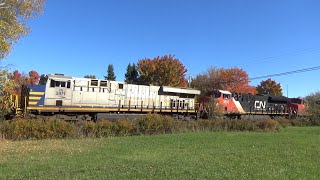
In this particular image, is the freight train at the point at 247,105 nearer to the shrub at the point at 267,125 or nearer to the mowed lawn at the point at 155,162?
the shrub at the point at 267,125

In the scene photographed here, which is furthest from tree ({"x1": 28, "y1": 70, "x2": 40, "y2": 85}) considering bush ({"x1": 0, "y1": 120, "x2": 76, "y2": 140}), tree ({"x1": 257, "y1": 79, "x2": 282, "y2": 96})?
tree ({"x1": 257, "y1": 79, "x2": 282, "y2": 96})

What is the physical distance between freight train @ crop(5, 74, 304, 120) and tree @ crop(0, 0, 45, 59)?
11.2 metres

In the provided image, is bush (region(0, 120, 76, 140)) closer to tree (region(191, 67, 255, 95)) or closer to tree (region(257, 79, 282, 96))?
tree (region(191, 67, 255, 95))

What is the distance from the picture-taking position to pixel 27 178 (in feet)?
28.8

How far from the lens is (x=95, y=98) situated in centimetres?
2945

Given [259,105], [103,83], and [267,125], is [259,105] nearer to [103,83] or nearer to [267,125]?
[267,125]

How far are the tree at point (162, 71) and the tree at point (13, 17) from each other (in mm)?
48073

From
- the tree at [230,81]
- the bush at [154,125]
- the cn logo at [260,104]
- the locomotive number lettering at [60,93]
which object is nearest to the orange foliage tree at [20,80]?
the locomotive number lettering at [60,93]

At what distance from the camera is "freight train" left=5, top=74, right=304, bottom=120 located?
2659 centimetres

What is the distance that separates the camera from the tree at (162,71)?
63.9 meters

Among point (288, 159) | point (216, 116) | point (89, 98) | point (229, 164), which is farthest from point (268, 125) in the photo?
point (229, 164)

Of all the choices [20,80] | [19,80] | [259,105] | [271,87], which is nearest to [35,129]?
[19,80]

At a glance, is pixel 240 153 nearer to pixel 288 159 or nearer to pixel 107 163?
pixel 288 159

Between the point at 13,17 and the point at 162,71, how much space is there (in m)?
49.8
